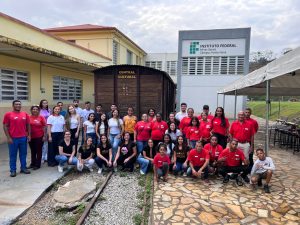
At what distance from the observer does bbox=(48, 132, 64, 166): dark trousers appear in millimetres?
7531

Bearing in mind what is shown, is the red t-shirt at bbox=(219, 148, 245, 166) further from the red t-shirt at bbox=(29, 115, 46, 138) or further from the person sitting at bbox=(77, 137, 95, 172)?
the red t-shirt at bbox=(29, 115, 46, 138)

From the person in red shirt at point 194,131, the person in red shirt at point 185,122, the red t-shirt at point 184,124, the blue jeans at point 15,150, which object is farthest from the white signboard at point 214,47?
the blue jeans at point 15,150

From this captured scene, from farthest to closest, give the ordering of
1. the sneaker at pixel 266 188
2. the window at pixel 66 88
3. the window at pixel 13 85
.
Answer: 1. the window at pixel 66 88
2. the window at pixel 13 85
3. the sneaker at pixel 266 188

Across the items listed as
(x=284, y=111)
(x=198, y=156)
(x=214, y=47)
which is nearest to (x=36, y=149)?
(x=198, y=156)

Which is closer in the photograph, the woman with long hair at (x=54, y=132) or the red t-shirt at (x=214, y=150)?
the red t-shirt at (x=214, y=150)

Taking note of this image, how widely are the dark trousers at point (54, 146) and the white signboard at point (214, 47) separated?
1764 centimetres

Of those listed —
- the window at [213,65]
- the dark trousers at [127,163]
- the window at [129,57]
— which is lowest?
the dark trousers at [127,163]

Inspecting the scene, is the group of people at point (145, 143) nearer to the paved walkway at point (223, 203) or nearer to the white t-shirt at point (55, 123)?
the white t-shirt at point (55, 123)

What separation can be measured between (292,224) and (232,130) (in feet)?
9.51

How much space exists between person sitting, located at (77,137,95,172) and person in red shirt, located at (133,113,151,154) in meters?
1.24

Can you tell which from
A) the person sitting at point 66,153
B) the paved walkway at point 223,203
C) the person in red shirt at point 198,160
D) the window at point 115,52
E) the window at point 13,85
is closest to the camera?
the paved walkway at point 223,203

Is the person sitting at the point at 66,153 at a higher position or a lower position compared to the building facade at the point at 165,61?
lower

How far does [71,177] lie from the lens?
7.06 metres

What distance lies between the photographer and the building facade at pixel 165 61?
31.9m
